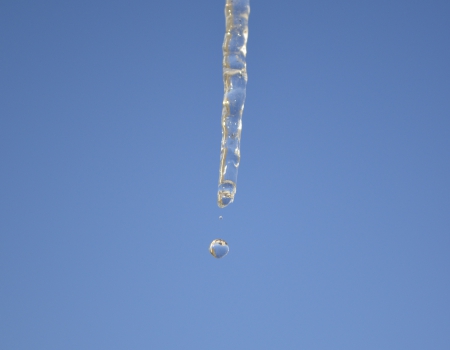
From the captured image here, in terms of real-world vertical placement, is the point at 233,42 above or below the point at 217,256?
above

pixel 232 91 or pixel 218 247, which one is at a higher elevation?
pixel 232 91

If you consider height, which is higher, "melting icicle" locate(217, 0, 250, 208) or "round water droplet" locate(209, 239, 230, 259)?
"melting icicle" locate(217, 0, 250, 208)

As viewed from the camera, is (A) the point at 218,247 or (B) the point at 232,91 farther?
(A) the point at 218,247

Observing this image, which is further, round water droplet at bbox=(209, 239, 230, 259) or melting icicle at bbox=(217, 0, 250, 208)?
round water droplet at bbox=(209, 239, 230, 259)

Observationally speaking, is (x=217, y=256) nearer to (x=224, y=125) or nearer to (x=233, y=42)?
(x=224, y=125)

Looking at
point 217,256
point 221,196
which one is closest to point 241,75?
point 221,196

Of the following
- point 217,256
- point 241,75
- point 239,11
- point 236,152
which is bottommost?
point 217,256

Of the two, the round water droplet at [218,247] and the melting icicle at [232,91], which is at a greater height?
the melting icicle at [232,91]

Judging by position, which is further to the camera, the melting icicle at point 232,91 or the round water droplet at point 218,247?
the round water droplet at point 218,247
